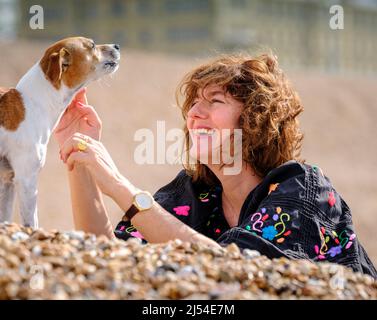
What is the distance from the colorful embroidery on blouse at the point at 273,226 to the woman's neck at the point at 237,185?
2.03 feet

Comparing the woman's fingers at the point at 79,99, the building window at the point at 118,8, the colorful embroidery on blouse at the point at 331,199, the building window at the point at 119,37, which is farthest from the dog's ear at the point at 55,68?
the building window at the point at 118,8

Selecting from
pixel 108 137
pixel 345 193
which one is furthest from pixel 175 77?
pixel 345 193

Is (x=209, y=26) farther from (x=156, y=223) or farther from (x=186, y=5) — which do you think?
(x=156, y=223)

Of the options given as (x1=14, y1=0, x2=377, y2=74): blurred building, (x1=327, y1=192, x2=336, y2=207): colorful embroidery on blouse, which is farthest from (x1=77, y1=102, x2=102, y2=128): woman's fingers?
(x1=14, y1=0, x2=377, y2=74): blurred building

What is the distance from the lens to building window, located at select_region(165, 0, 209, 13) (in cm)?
8144

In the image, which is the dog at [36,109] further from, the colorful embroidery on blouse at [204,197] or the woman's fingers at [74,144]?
the colorful embroidery on blouse at [204,197]

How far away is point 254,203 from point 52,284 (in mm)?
1798

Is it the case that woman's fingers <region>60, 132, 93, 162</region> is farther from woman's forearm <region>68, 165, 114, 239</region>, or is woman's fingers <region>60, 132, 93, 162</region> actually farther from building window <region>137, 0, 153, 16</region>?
building window <region>137, 0, 153, 16</region>

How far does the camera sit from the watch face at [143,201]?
13.4 feet

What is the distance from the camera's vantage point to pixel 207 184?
502 centimetres

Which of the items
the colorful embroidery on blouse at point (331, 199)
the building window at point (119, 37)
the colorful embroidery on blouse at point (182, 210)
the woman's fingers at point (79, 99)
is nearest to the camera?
the colorful embroidery on blouse at point (331, 199)

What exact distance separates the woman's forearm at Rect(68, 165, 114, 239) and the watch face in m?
0.55
